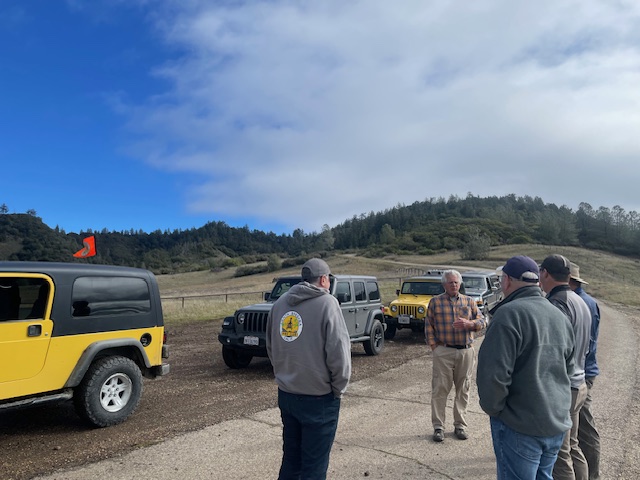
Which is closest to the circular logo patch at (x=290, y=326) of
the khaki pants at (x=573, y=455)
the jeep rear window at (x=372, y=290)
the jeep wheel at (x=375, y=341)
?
the khaki pants at (x=573, y=455)

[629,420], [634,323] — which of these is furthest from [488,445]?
[634,323]

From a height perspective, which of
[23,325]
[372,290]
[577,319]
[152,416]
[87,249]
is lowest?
[152,416]

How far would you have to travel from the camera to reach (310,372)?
2.99m

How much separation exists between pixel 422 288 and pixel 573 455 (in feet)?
34.1

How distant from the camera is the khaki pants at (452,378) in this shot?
17.1 ft

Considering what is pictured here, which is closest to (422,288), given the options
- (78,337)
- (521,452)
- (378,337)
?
(378,337)

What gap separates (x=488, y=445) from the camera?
5.00 m

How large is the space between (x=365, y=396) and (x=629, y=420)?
3.50 m

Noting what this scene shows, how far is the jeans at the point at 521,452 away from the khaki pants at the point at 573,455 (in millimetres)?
916

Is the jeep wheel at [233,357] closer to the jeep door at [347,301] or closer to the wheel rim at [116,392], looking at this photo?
the jeep door at [347,301]

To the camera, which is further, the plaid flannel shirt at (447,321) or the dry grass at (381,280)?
the dry grass at (381,280)

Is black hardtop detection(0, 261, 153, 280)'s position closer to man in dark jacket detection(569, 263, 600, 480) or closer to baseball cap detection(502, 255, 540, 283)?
baseball cap detection(502, 255, 540, 283)

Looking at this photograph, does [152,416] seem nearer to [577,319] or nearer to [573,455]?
[573,455]

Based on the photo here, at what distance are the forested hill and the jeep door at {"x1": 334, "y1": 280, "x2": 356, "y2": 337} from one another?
73.9 feet
